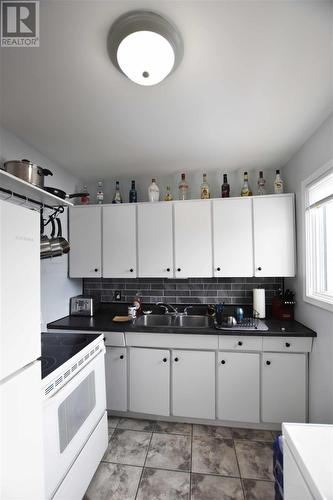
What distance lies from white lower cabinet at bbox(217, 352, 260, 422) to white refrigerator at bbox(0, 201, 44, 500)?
56.6 inches

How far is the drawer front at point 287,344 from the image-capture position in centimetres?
181

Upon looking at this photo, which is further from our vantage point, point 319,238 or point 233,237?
point 233,237

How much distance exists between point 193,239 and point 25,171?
153 cm

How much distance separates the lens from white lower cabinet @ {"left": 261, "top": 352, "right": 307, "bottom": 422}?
184 centimetres

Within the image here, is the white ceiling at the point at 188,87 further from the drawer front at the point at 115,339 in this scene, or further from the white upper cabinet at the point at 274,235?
the drawer front at the point at 115,339

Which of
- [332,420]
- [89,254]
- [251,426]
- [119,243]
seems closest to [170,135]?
[119,243]

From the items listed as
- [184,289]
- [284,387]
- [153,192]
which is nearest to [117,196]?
[153,192]

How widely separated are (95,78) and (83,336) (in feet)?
5.56

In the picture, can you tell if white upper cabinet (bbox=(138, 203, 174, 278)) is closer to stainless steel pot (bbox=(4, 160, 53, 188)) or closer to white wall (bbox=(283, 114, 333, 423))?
stainless steel pot (bbox=(4, 160, 53, 188))

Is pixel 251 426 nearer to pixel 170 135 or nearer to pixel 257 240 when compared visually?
pixel 257 240

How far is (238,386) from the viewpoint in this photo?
1.90 m

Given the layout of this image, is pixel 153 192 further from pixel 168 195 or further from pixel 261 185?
pixel 261 185

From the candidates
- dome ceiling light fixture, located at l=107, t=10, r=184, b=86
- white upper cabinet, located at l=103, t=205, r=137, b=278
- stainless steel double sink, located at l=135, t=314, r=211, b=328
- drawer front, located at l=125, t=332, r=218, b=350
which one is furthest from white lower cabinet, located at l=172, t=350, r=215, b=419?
dome ceiling light fixture, located at l=107, t=10, r=184, b=86

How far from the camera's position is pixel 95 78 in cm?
121
